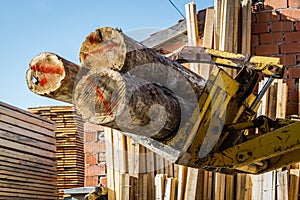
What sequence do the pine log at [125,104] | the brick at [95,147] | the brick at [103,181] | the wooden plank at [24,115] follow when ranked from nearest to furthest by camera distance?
the pine log at [125,104]
the brick at [103,181]
the brick at [95,147]
the wooden plank at [24,115]

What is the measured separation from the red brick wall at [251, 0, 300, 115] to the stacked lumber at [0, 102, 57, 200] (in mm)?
4383

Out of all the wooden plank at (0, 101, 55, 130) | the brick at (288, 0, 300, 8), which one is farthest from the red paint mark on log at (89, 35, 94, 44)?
the wooden plank at (0, 101, 55, 130)

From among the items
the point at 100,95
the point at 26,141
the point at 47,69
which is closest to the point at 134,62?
the point at 100,95

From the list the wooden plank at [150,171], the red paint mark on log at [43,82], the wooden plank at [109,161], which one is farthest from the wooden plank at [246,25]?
the red paint mark on log at [43,82]

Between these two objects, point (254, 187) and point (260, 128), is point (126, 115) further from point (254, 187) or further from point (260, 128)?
point (254, 187)

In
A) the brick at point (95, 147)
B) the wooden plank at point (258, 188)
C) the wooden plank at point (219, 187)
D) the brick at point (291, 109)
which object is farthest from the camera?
the brick at point (95, 147)

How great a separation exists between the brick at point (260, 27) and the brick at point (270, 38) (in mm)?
62

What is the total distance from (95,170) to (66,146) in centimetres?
434

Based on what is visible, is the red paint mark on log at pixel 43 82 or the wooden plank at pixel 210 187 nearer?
the red paint mark on log at pixel 43 82

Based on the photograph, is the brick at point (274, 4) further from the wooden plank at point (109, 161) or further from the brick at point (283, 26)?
the wooden plank at point (109, 161)

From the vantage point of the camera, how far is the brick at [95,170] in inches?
269

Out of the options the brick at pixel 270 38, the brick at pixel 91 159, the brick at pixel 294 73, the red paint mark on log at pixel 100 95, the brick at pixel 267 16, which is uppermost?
the brick at pixel 267 16

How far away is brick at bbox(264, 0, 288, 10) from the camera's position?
6430 mm

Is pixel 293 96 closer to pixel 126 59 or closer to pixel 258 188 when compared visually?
pixel 258 188
